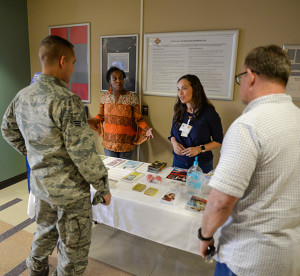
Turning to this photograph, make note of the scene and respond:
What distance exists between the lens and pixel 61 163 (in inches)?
48.8

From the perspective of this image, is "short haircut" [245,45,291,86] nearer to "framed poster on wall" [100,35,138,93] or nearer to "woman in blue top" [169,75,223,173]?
"woman in blue top" [169,75,223,173]

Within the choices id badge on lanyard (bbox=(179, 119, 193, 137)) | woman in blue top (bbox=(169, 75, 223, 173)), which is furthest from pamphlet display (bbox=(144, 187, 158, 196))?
id badge on lanyard (bbox=(179, 119, 193, 137))

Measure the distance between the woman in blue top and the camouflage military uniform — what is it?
3.33 ft

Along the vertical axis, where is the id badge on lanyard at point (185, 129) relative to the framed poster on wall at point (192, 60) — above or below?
below

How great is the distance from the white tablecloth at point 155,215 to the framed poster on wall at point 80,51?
2.00 metres

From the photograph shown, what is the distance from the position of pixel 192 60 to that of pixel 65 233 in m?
2.18

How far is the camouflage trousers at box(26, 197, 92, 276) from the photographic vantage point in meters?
1.31

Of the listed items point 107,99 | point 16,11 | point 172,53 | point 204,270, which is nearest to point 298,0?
point 172,53

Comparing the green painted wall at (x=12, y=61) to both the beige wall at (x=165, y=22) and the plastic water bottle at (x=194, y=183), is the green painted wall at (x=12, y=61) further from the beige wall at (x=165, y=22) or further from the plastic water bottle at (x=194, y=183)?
the plastic water bottle at (x=194, y=183)

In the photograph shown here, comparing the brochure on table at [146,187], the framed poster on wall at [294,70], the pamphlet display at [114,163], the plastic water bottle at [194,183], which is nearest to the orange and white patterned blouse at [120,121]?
the pamphlet display at [114,163]

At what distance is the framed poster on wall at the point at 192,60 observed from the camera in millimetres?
2471

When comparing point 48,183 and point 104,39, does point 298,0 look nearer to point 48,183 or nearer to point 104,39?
point 104,39

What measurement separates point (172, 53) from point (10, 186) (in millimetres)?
2925

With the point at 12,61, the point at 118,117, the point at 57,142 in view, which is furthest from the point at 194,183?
the point at 12,61
